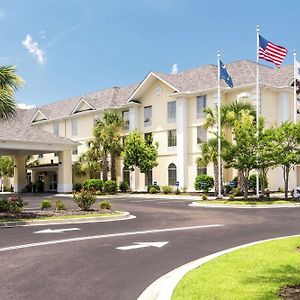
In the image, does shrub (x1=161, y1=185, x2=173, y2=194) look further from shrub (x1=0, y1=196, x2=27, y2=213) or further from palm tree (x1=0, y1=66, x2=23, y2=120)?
palm tree (x1=0, y1=66, x2=23, y2=120)

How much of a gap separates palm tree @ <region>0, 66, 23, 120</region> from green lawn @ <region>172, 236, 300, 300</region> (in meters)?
12.2

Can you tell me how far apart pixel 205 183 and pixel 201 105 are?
783cm

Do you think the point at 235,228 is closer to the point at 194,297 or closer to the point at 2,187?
the point at 194,297

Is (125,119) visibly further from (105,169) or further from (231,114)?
(231,114)

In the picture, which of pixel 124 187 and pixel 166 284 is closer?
pixel 166 284

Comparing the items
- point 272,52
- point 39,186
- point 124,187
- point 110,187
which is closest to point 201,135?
point 110,187

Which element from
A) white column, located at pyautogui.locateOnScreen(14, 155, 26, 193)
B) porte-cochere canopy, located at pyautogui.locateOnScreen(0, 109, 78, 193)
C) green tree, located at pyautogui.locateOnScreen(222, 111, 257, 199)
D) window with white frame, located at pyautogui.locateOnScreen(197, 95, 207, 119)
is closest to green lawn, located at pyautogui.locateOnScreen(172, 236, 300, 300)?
green tree, located at pyautogui.locateOnScreen(222, 111, 257, 199)

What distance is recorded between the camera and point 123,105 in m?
49.3

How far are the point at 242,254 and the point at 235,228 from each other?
6.55 metres

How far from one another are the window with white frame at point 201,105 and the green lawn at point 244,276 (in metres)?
32.7

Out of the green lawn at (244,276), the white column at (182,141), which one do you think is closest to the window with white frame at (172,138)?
the white column at (182,141)

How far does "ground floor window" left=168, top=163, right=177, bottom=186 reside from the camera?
1772 inches

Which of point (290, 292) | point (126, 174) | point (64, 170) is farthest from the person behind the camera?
point (126, 174)

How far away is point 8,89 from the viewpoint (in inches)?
772
